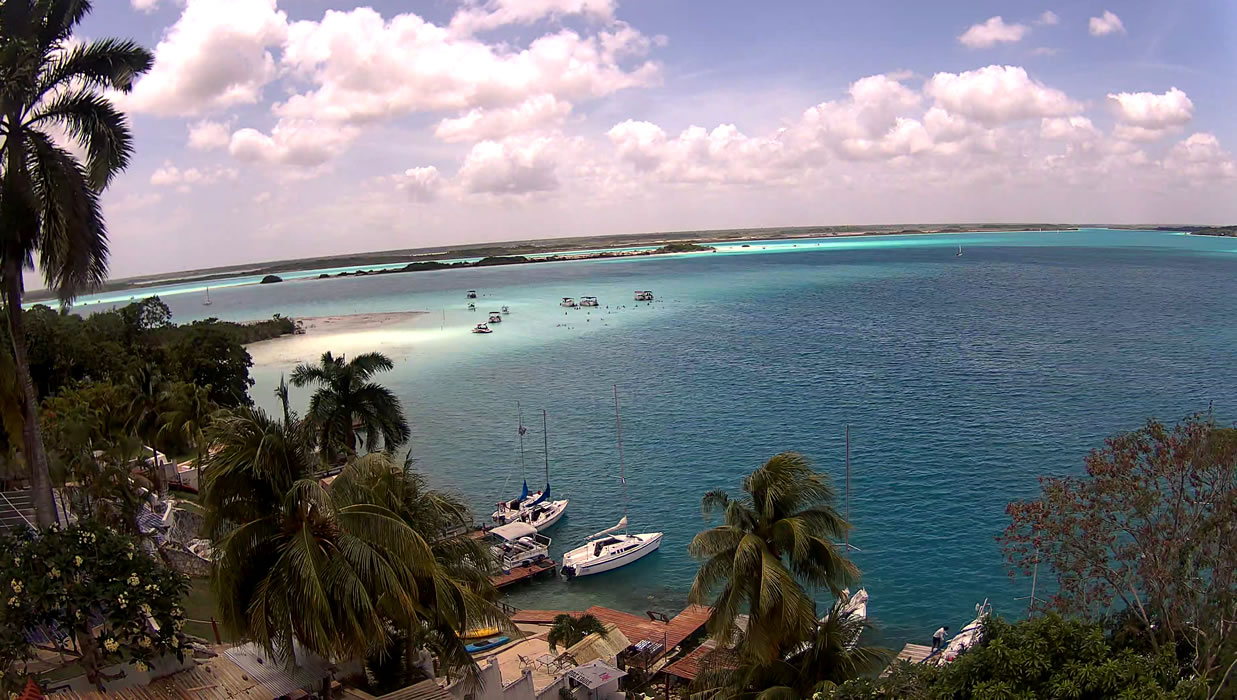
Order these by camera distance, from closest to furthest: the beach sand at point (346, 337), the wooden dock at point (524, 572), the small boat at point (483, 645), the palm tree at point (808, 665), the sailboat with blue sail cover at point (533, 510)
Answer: the palm tree at point (808, 665) < the small boat at point (483, 645) < the wooden dock at point (524, 572) < the sailboat with blue sail cover at point (533, 510) < the beach sand at point (346, 337)

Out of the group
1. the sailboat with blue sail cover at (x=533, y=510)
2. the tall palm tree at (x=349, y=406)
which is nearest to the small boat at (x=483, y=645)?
the sailboat with blue sail cover at (x=533, y=510)

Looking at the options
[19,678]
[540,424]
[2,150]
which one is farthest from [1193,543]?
[540,424]

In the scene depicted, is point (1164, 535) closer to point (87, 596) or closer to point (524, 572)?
point (87, 596)

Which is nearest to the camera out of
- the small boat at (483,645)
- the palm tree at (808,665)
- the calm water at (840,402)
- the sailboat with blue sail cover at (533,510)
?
the palm tree at (808,665)

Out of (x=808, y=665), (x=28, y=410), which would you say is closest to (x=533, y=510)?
(x=808, y=665)

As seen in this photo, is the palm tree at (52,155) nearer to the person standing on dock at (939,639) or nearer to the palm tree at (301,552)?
the palm tree at (301,552)

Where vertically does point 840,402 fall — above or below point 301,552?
below
